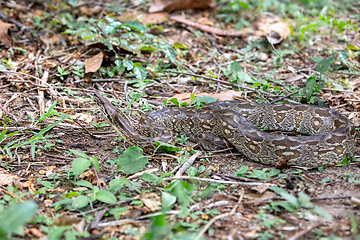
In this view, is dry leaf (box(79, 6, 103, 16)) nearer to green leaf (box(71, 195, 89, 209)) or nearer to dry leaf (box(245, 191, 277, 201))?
green leaf (box(71, 195, 89, 209))

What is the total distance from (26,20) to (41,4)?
1.37 metres

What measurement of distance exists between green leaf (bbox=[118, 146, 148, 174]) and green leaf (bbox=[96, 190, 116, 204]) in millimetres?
715

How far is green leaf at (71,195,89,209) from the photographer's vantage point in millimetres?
4539

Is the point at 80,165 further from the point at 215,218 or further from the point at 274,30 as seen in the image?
the point at 274,30

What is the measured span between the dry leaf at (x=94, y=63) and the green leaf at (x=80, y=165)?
4.45 meters

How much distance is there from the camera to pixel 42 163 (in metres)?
5.82

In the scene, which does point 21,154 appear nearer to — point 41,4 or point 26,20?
point 26,20

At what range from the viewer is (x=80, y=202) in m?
4.57

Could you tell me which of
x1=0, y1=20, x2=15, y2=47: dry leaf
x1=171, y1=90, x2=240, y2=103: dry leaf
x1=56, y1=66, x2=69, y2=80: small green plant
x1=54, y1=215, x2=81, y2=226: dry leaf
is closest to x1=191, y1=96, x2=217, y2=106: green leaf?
x1=171, y1=90, x2=240, y2=103: dry leaf

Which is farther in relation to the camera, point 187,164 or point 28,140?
point 28,140

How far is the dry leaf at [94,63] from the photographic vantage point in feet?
29.4

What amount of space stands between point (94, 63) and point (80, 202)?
5.39 m

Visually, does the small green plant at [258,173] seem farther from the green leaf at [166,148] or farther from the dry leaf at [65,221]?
the dry leaf at [65,221]

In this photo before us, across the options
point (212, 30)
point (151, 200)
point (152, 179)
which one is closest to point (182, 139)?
point (152, 179)
